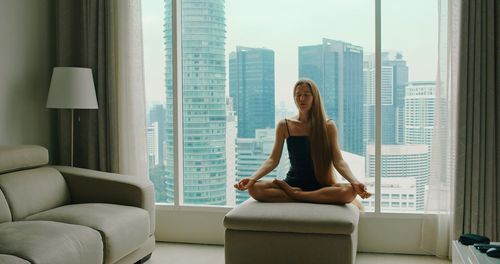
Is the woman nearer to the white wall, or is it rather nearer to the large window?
the large window

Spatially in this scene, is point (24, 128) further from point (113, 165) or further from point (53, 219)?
point (53, 219)

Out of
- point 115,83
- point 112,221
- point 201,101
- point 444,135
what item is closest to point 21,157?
point 112,221

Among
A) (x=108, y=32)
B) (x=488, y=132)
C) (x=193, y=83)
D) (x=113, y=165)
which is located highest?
(x=108, y=32)

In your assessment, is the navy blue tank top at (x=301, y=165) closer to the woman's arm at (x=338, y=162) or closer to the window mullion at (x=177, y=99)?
the woman's arm at (x=338, y=162)

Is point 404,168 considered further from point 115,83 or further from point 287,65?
point 115,83

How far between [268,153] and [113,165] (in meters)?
1.19

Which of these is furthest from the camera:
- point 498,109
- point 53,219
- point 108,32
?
point 108,32

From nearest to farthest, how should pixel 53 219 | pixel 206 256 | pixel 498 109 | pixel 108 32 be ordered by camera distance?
pixel 53 219, pixel 498 109, pixel 206 256, pixel 108 32

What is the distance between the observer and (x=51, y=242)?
270 centimetres

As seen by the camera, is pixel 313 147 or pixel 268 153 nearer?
pixel 313 147

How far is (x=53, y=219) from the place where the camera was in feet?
10.6

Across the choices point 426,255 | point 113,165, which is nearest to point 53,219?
point 113,165

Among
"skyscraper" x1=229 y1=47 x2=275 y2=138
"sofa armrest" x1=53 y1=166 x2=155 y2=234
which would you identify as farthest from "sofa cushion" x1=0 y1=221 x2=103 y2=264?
"skyscraper" x1=229 y1=47 x2=275 y2=138

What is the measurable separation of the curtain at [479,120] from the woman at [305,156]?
0.74 metres
